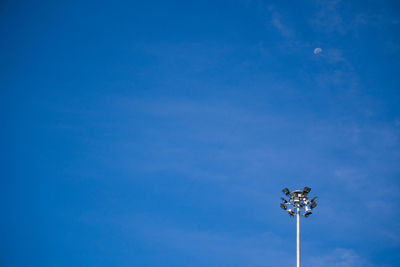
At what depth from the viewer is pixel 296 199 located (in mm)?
22938
